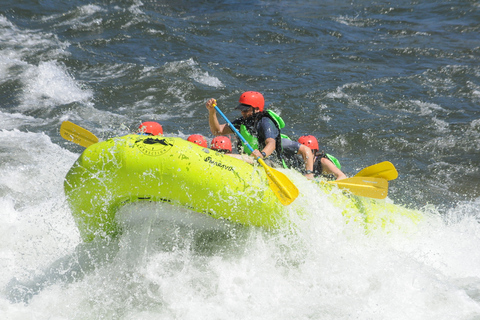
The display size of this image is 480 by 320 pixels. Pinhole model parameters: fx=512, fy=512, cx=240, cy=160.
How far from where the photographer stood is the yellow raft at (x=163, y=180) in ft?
13.7

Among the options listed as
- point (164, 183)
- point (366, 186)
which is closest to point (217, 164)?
point (164, 183)

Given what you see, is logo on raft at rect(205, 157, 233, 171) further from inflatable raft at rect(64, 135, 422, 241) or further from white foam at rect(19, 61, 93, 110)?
white foam at rect(19, 61, 93, 110)

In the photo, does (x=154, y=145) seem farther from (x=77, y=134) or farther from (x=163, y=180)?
(x=77, y=134)

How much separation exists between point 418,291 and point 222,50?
9.20 meters

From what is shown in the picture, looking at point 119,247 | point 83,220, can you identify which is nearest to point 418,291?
point 119,247

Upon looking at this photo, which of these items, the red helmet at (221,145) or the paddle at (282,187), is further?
the red helmet at (221,145)

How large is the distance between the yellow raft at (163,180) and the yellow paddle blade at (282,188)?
94 mm

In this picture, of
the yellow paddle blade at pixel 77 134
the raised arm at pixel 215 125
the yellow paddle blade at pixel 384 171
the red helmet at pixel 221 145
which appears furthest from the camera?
the raised arm at pixel 215 125

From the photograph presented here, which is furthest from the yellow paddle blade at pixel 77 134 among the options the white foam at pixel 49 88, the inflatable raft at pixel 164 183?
the white foam at pixel 49 88

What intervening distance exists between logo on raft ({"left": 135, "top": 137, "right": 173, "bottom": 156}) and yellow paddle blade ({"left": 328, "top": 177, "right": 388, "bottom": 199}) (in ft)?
5.89

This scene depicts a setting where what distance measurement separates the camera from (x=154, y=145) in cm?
425

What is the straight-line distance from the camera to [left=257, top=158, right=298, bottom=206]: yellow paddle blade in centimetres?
433

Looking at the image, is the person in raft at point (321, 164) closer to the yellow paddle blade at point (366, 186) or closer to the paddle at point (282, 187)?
the yellow paddle blade at point (366, 186)

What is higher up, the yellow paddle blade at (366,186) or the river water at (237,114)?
the yellow paddle blade at (366,186)
